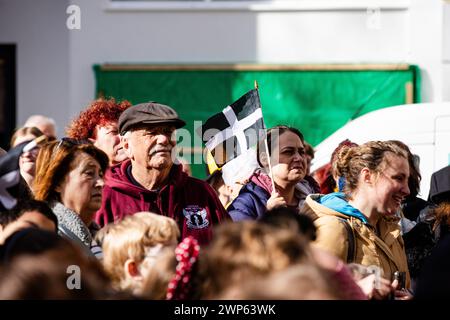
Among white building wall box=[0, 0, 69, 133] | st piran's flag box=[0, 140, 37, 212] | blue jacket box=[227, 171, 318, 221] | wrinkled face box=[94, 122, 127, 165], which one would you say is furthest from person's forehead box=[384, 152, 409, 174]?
white building wall box=[0, 0, 69, 133]

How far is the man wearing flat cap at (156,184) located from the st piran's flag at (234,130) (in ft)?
2.24

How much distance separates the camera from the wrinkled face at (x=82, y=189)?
566 cm

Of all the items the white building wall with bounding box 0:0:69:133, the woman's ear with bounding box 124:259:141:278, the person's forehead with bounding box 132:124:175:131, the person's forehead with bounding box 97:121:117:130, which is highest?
the white building wall with bounding box 0:0:69:133

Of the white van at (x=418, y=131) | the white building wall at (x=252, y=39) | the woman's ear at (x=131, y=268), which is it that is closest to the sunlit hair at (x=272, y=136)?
the white van at (x=418, y=131)

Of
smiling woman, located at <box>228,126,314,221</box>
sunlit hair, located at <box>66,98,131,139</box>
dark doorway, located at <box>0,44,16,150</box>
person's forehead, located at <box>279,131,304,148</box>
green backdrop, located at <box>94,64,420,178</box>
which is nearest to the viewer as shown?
smiling woman, located at <box>228,126,314,221</box>

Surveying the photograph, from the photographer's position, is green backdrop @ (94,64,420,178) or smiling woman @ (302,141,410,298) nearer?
smiling woman @ (302,141,410,298)

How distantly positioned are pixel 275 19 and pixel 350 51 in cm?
108

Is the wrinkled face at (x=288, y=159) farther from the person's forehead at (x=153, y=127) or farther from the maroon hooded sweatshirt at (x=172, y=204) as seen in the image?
the person's forehead at (x=153, y=127)

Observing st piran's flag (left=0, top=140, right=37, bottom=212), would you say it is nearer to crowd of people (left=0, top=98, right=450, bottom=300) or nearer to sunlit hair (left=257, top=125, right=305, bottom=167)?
crowd of people (left=0, top=98, right=450, bottom=300)

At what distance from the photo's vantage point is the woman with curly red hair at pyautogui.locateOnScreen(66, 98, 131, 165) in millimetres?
7004

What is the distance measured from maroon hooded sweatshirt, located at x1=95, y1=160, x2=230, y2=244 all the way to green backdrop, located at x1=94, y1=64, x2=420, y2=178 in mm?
8501

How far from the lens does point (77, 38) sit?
50.4ft
